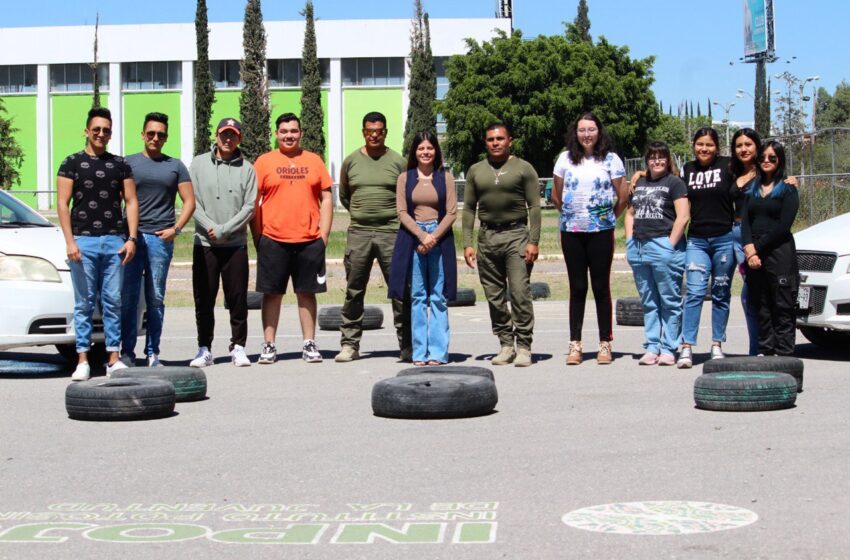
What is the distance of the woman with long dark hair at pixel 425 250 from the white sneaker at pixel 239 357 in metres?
1.42

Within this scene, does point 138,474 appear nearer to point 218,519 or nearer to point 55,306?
point 218,519

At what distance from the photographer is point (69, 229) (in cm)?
1052

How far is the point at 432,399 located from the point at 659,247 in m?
3.26

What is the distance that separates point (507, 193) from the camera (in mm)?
11406

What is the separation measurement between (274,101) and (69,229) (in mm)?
72505

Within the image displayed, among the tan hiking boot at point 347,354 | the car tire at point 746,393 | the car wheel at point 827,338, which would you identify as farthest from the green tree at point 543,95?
the car tire at point 746,393

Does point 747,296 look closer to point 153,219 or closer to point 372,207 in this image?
point 372,207

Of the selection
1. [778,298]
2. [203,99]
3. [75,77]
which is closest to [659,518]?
[778,298]

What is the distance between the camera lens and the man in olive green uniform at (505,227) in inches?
449

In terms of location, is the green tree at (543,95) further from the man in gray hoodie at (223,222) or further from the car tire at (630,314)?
the man in gray hoodie at (223,222)

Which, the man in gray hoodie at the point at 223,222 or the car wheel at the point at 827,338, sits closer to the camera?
the man in gray hoodie at the point at 223,222

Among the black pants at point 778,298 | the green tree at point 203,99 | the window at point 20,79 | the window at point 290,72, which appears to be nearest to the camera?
the black pants at point 778,298

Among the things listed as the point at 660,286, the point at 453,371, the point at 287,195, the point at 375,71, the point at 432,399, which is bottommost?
the point at 432,399

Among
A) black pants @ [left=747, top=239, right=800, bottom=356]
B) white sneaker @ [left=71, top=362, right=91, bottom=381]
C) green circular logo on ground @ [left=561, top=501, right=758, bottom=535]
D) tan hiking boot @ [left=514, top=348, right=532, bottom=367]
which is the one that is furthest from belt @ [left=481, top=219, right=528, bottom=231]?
green circular logo on ground @ [left=561, top=501, right=758, bottom=535]
